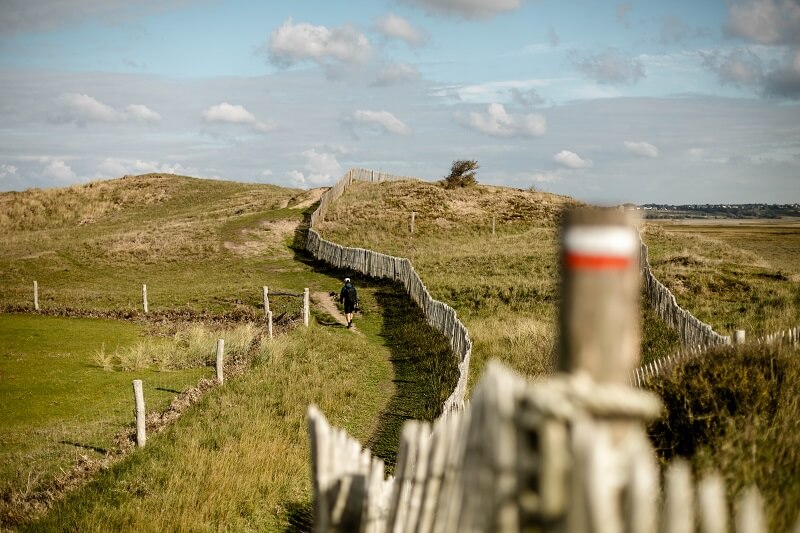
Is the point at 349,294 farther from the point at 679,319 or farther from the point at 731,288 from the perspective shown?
the point at 731,288

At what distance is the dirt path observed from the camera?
26.8 m

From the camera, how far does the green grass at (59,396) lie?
1172 cm

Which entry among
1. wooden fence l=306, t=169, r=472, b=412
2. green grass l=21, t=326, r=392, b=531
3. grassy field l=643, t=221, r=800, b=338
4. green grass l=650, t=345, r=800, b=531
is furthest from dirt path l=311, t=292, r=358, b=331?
green grass l=650, t=345, r=800, b=531

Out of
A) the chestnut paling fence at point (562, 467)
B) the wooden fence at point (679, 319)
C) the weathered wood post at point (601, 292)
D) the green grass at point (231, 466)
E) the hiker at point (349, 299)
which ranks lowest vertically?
the green grass at point (231, 466)

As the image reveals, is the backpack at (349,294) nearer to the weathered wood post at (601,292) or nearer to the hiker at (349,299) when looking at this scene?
the hiker at (349,299)

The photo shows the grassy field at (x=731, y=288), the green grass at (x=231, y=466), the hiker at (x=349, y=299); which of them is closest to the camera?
the green grass at (x=231, y=466)

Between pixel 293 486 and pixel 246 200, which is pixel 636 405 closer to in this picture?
pixel 293 486

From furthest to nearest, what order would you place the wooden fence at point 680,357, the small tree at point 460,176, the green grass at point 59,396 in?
1. the small tree at point 460,176
2. the green grass at point 59,396
3. the wooden fence at point 680,357

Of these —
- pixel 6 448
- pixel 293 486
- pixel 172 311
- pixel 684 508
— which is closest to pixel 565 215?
pixel 684 508

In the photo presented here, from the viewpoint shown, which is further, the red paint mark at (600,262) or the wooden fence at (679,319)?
the wooden fence at (679,319)

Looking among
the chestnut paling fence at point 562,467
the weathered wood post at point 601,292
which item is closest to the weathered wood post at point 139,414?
the chestnut paling fence at point 562,467

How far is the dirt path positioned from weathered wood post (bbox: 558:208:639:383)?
75.1 ft

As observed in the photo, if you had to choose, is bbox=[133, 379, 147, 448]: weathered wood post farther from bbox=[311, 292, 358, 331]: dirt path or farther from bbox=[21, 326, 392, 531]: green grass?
bbox=[311, 292, 358, 331]: dirt path

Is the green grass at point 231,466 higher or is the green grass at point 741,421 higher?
the green grass at point 741,421
